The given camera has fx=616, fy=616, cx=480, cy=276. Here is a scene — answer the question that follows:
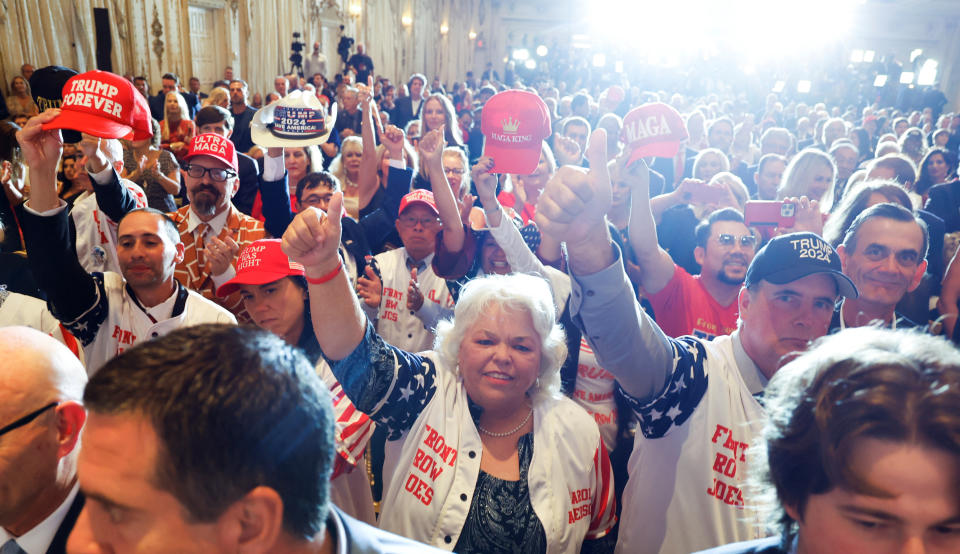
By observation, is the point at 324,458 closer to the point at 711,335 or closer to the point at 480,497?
the point at 480,497

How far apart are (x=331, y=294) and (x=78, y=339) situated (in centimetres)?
148

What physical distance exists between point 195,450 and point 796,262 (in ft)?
5.41

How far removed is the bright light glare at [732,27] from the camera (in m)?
25.2

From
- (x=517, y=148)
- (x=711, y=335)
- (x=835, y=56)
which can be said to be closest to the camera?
(x=711, y=335)

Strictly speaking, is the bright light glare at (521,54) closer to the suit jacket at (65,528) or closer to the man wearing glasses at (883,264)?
the man wearing glasses at (883,264)

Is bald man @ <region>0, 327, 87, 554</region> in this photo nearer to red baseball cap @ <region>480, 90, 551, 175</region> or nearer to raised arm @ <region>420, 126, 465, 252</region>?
raised arm @ <region>420, 126, 465, 252</region>

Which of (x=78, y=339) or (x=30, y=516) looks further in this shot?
(x=78, y=339)

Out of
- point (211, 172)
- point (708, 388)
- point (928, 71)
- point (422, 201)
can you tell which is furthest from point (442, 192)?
point (928, 71)

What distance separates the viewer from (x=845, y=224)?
3.09m

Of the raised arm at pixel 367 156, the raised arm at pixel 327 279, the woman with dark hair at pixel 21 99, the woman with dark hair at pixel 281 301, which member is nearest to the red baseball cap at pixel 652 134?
the raised arm at pixel 327 279

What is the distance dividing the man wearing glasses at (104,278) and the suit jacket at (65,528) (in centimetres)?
89

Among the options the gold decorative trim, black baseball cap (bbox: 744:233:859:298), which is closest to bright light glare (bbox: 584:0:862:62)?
the gold decorative trim

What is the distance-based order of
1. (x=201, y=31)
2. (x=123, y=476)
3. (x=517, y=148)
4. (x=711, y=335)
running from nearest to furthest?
(x=123, y=476)
(x=711, y=335)
(x=517, y=148)
(x=201, y=31)

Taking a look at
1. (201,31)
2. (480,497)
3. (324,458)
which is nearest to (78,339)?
(480,497)
